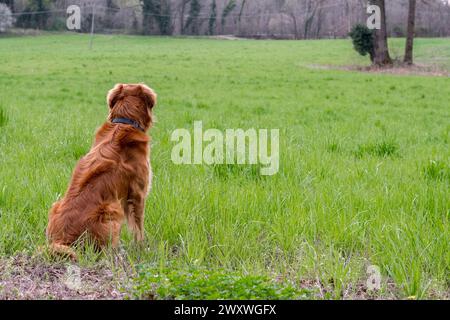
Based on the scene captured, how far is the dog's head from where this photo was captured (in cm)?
436

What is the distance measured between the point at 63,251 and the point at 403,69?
85.6 ft

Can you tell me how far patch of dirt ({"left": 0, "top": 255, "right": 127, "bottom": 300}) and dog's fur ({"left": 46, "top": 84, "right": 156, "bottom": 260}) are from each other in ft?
0.51

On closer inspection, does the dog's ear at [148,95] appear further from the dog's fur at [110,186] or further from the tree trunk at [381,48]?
the tree trunk at [381,48]

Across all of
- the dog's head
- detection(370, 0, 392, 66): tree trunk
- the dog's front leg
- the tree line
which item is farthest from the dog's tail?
the tree line

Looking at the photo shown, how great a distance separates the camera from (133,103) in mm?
4398

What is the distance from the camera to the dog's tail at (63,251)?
3592mm

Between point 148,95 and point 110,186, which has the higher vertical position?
point 148,95

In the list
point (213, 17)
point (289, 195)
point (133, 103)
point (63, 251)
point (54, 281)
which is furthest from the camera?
point (213, 17)

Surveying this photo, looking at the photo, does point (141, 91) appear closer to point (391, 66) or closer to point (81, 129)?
point (81, 129)

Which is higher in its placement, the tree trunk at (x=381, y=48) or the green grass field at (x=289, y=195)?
the tree trunk at (x=381, y=48)

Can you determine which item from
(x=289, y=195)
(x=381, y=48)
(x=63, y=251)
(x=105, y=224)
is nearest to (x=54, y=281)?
(x=63, y=251)

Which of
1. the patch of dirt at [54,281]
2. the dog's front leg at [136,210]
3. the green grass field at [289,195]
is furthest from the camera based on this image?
the dog's front leg at [136,210]

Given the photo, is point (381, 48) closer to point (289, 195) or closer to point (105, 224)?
point (289, 195)

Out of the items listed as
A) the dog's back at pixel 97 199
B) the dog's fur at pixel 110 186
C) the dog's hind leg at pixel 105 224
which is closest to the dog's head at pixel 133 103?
the dog's fur at pixel 110 186
